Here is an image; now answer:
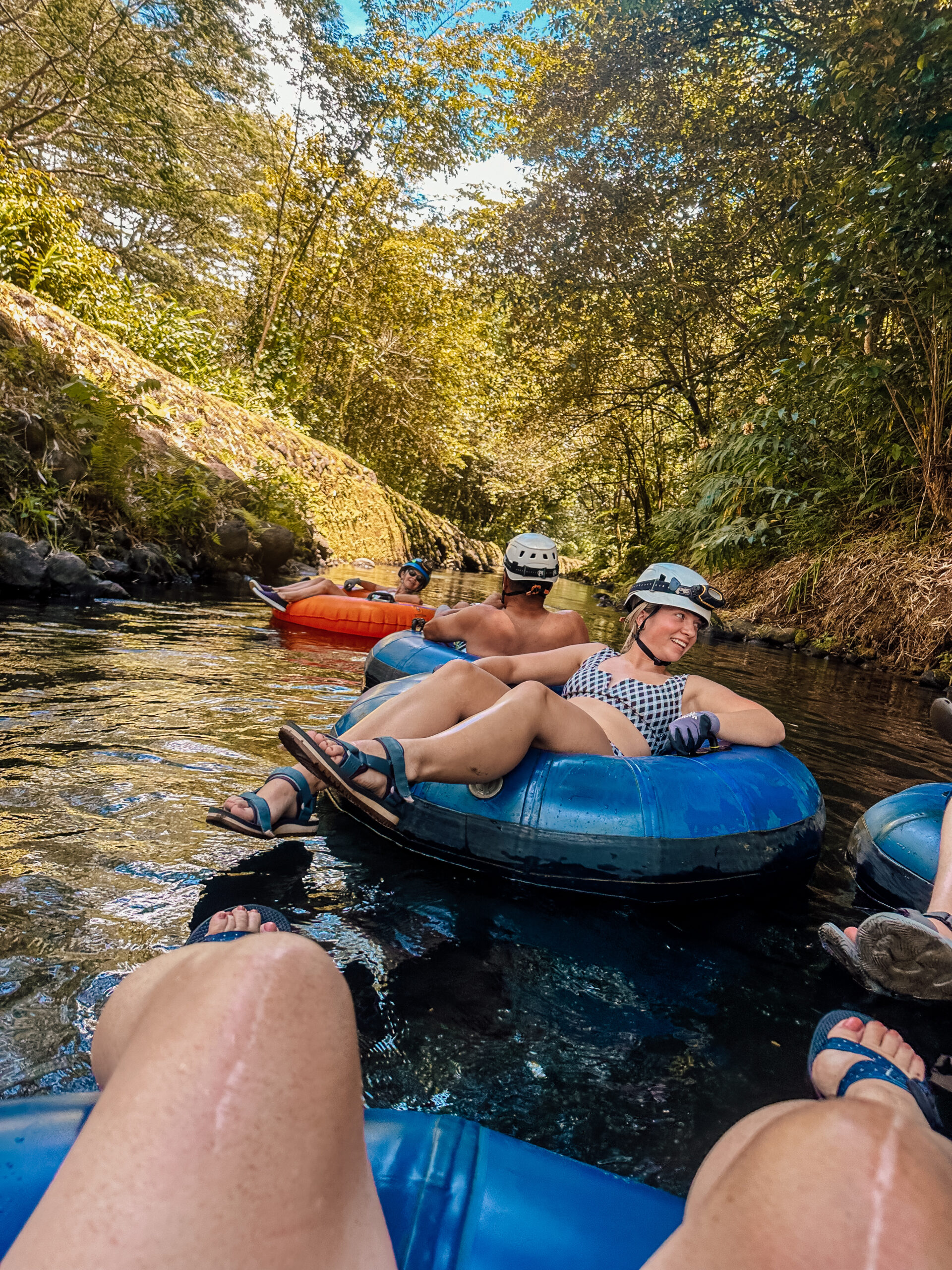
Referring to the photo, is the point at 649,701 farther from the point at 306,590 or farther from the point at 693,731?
the point at 306,590

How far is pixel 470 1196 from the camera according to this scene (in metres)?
1.16

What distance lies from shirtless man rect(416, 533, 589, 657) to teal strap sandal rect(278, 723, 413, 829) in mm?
2114

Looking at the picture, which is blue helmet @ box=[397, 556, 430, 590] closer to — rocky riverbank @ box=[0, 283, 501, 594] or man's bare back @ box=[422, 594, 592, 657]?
rocky riverbank @ box=[0, 283, 501, 594]

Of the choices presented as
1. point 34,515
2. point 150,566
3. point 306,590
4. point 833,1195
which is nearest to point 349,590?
point 306,590

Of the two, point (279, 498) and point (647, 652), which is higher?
point (279, 498)

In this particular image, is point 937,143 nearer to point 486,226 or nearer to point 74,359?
point 74,359

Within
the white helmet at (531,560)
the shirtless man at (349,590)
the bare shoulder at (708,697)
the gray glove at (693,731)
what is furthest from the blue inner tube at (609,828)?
the shirtless man at (349,590)

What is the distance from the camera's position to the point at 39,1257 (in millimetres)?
768

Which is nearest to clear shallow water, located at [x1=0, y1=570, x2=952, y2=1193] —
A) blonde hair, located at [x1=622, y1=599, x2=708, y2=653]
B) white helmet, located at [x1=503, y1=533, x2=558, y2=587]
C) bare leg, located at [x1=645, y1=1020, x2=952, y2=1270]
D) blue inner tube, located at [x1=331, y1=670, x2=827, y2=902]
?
blue inner tube, located at [x1=331, y1=670, x2=827, y2=902]

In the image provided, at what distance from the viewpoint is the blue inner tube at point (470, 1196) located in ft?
3.53

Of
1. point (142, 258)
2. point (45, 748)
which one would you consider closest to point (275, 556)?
point (45, 748)

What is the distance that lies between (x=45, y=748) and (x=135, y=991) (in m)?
2.98

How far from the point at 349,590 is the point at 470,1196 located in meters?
8.08

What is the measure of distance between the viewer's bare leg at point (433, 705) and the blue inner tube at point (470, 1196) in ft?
4.98
